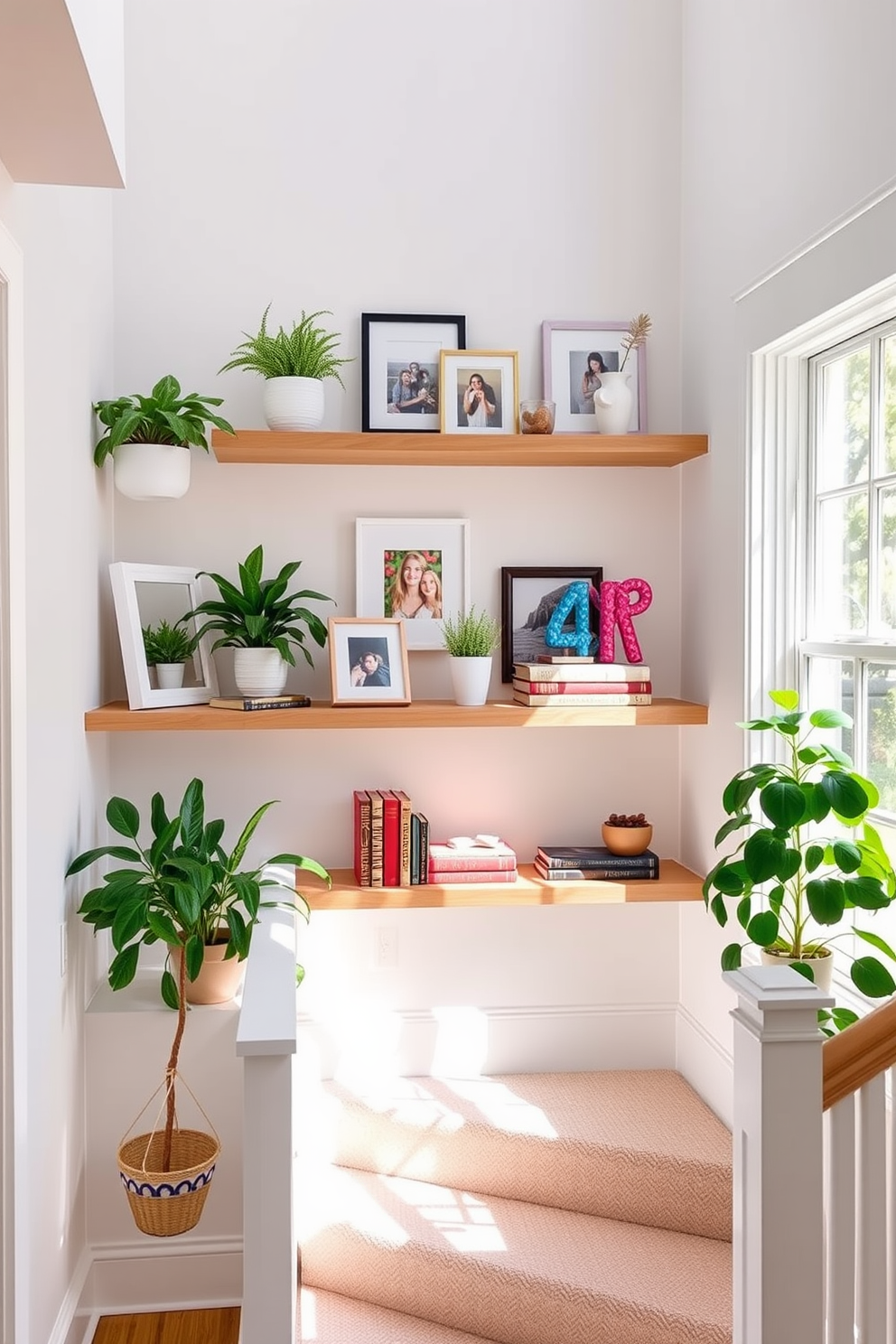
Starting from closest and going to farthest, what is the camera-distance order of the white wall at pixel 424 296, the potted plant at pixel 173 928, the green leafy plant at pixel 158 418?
the potted plant at pixel 173 928, the green leafy plant at pixel 158 418, the white wall at pixel 424 296

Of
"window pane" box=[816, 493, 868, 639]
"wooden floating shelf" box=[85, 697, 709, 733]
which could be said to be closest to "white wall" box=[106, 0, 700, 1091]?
"wooden floating shelf" box=[85, 697, 709, 733]

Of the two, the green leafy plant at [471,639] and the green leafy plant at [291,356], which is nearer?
the green leafy plant at [291,356]

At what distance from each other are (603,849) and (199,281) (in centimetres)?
189

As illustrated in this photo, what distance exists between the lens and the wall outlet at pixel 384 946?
3164 millimetres

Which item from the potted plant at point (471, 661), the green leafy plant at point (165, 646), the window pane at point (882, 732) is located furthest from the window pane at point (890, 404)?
the green leafy plant at point (165, 646)

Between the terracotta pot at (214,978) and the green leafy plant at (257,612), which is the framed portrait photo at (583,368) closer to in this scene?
the green leafy plant at (257,612)

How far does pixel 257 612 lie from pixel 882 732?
1.50 metres

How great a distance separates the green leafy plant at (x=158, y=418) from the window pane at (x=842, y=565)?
4.62 ft

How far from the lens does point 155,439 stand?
2.80 meters

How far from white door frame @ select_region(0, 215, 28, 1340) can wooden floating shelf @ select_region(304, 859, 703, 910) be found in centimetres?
99

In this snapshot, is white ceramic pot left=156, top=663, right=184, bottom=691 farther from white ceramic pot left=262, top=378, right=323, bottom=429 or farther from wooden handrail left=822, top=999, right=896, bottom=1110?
wooden handrail left=822, top=999, right=896, bottom=1110

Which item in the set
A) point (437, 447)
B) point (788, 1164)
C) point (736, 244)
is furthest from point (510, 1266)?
point (736, 244)

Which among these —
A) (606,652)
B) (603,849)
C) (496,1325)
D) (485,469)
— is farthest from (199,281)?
(496,1325)

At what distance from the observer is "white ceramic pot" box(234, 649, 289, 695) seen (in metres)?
2.86
